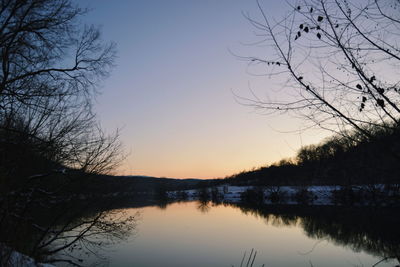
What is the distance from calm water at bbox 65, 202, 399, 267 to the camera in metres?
17.6

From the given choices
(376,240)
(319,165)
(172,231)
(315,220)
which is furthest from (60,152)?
(315,220)

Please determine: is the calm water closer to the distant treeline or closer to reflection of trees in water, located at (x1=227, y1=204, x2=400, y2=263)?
reflection of trees in water, located at (x1=227, y1=204, x2=400, y2=263)

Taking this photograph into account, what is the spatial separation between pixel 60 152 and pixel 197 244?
672 inches

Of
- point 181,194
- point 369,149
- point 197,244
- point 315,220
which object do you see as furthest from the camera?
point 181,194

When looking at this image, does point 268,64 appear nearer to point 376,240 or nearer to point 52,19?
point 52,19

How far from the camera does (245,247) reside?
2177cm

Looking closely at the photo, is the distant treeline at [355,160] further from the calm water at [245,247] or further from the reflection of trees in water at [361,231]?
the reflection of trees in water at [361,231]

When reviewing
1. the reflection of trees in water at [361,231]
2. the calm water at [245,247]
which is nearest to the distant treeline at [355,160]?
the calm water at [245,247]

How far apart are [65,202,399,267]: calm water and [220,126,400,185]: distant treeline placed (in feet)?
30.3

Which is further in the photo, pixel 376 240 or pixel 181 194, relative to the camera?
pixel 181 194

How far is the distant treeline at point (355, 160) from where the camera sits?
3316 millimetres

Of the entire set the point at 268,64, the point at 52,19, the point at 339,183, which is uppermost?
the point at 52,19

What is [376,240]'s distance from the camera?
19.6 metres

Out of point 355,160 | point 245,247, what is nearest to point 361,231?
point 245,247
